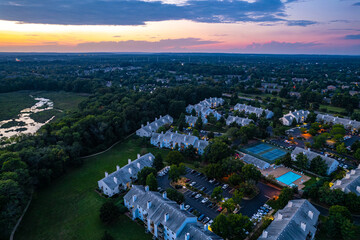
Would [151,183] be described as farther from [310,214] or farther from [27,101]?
[27,101]

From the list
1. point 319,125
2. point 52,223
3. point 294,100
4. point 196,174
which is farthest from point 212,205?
point 294,100

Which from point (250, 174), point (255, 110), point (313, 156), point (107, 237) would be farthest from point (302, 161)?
point (255, 110)

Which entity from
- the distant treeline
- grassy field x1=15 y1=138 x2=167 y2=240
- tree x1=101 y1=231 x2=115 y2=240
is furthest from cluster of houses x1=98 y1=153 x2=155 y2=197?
the distant treeline

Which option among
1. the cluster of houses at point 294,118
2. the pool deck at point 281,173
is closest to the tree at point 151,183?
the pool deck at point 281,173

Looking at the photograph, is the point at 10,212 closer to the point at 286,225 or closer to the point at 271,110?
the point at 286,225

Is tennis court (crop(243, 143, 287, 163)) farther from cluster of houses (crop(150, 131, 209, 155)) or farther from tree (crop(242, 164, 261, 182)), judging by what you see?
tree (crop(242, 164, 261, 182))

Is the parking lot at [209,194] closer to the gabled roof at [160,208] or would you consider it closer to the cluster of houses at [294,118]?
the gabled roof at [160,208]

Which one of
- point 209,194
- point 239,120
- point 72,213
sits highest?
point 239,120
